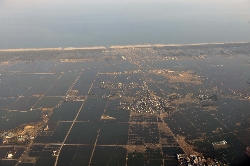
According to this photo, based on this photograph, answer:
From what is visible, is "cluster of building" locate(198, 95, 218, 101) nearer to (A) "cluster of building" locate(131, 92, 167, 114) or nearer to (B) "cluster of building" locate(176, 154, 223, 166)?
(A) "cluster of building" locate(131, 92, 167, 114)

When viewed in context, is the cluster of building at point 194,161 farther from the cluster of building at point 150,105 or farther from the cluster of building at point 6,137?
the cluster of building at point 6,137

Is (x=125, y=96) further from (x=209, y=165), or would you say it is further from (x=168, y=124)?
(x=209, y=165)

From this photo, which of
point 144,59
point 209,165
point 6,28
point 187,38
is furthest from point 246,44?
point 6,28

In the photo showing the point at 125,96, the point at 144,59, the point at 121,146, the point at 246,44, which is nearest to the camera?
the point at 121,146

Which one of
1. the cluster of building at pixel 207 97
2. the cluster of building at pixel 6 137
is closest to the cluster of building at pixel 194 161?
the cluster of building at pixel 207 97

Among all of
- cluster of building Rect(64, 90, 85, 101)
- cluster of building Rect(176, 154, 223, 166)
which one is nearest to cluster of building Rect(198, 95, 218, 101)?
cluster of building Rect(176, 154, 223, 166)

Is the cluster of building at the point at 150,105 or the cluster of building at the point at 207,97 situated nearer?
the cluster of building at the point at 150,105

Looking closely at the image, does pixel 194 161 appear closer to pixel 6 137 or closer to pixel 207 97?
pixel 207 97

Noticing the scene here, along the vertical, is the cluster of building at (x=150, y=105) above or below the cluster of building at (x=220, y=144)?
above
